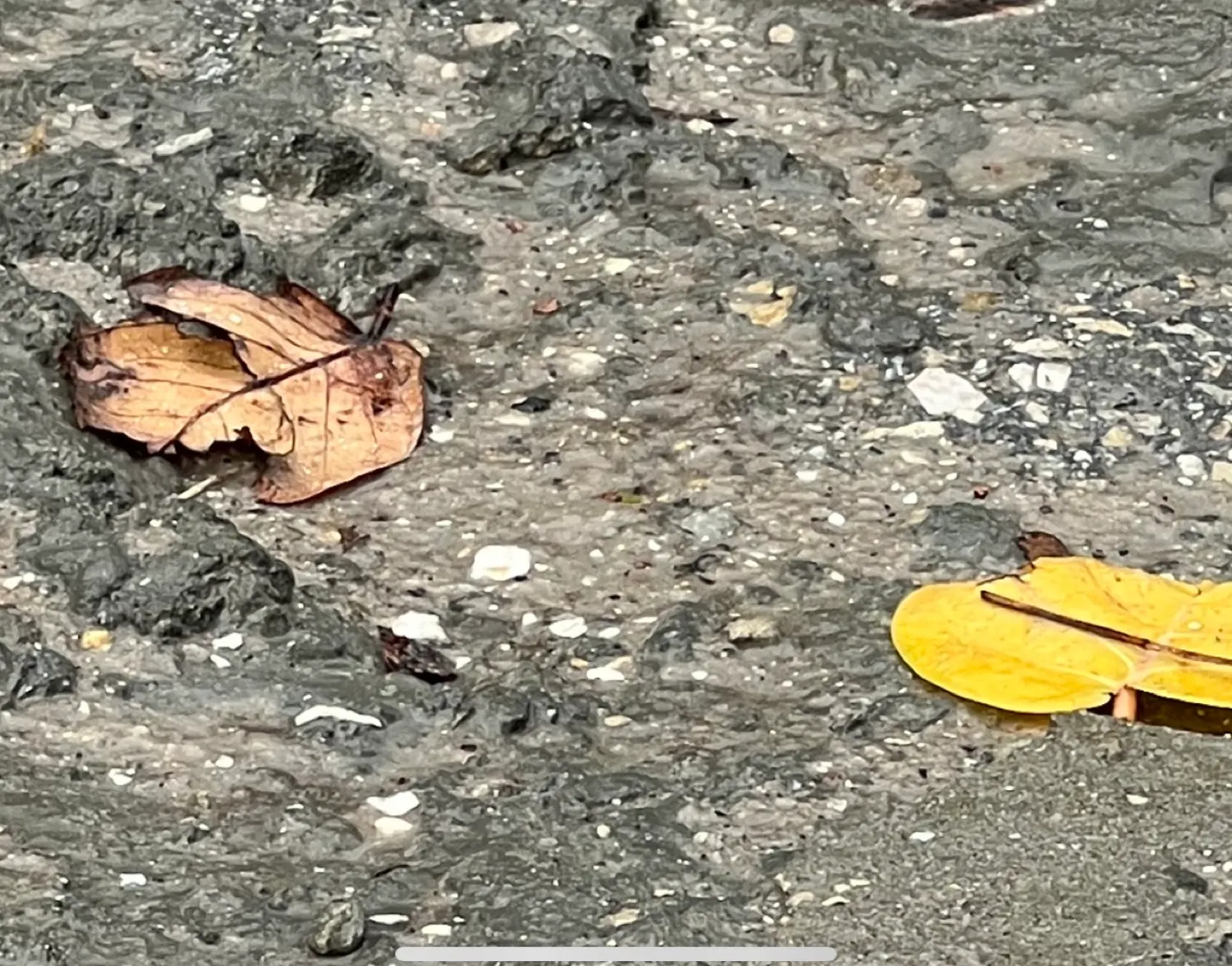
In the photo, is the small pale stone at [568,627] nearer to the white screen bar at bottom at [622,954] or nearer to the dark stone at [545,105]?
the white screen bar at bottom at [622,954]

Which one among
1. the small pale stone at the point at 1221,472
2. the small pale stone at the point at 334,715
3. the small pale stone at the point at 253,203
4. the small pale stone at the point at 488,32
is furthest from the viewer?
the small pale stone at the point at 488,32

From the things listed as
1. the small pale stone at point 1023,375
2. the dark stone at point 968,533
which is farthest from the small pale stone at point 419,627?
the small pale stone at point 1023,375

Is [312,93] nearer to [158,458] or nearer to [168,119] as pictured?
[168,119]

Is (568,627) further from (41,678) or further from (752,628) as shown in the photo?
(41,678)

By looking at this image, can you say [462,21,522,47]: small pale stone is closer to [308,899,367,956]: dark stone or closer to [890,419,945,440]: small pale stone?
[890,419,945,440]: small pale stone

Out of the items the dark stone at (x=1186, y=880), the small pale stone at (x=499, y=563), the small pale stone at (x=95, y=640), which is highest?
the dark stone at (x=1186, y=880)

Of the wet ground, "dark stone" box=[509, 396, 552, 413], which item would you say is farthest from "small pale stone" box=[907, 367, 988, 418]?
"dark stone" box=[509, 396, 552, 413]

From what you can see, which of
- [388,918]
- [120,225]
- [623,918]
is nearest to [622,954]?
[623,918]
